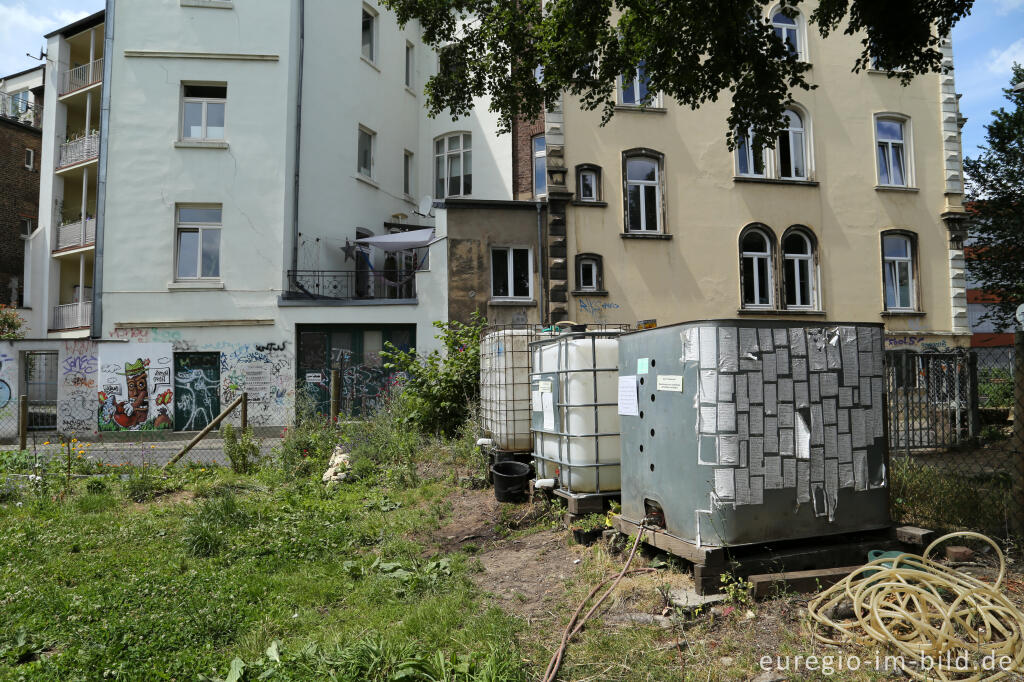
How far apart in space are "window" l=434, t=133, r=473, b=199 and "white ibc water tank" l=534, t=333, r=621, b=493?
1626 centimetres

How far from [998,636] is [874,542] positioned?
1.15 meters

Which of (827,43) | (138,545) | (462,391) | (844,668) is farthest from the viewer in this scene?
(827,43)

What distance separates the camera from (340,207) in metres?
19.0

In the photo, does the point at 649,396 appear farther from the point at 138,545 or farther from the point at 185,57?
the point at 185,57

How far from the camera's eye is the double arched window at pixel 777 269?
57.3 feet

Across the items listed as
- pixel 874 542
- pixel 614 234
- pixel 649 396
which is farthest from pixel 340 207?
pixel 874 542

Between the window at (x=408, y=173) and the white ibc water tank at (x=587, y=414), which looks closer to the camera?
the white ibc water tank at (x=587, y=414)

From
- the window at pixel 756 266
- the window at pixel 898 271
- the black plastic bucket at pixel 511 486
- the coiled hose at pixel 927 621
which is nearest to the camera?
the coiled hose at pixel 927 621

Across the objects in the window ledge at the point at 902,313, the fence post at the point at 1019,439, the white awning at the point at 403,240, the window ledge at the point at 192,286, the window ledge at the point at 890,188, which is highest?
the window ledge at the point at 890,188

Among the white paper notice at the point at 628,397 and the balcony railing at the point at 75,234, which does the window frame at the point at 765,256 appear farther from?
the balcony railing at the point at 75,234

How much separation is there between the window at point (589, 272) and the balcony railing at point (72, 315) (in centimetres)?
1413

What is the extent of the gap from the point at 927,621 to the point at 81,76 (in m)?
26.8

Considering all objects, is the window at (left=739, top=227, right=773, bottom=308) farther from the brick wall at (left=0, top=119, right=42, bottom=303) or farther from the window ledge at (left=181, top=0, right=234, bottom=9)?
the brick wall at (left=0, top=119, right=42, bottom=303)

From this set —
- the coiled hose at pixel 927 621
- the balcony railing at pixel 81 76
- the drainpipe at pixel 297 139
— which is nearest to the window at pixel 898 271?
the drainpipe at pixel 297 139
